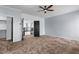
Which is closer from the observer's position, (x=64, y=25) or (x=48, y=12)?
(x=48, y=12)

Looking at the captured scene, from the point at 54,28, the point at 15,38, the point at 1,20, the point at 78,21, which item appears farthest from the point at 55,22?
the point at 1,20

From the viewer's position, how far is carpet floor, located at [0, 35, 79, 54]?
2059 mm

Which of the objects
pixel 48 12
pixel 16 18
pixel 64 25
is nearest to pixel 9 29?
pixel 16 18

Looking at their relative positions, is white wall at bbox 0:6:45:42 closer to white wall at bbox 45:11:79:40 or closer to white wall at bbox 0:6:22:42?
white wall at bbox 0:6:22:42

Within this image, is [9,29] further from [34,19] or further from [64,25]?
[64,25]

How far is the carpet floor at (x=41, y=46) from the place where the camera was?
2.06 meters

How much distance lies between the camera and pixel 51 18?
2.34 meters

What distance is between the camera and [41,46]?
7.09 ft

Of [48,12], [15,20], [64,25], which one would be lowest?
[64,25]

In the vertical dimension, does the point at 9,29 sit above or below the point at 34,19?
below

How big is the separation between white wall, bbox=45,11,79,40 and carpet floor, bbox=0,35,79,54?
0.16 m

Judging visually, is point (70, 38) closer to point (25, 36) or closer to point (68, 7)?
point (68, 7)

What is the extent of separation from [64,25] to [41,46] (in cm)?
86

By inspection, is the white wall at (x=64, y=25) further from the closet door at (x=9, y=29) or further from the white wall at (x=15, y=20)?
the closet door at (x=9, y=29)
